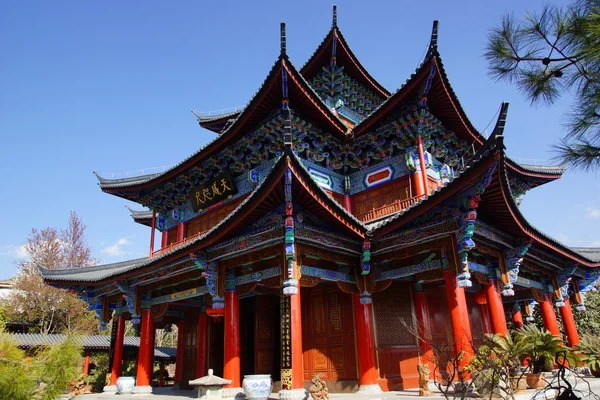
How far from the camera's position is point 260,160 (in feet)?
46.2

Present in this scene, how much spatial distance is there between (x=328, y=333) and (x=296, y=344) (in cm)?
272

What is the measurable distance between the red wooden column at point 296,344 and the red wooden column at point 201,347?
276 inches

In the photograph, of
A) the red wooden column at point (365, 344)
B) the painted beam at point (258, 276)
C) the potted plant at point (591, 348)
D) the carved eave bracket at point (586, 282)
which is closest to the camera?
the potted plant at point (591, 348)

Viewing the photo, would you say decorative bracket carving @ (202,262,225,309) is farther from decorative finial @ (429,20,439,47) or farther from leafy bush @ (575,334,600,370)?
leafy bush @ (575,334,600,370)

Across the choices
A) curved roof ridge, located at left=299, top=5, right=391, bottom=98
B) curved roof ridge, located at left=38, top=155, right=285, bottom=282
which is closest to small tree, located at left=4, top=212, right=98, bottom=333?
curved roof ridge, located at left=38, top=155, right=285, bottom=282

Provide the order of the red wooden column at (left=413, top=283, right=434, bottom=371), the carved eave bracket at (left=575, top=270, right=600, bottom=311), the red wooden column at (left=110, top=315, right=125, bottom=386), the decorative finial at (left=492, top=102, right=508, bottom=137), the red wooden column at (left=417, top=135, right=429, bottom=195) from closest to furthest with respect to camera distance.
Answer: the decorative finial at (left=492, top=102, right=508, bottom=137) < the red wooden column at (left=413, top=283, right=434, bottom=371) < the red wooden column at (left=417, top=135, right=429, bottom=195) < the carved eave bracket at (left=575, top=270, right=600, bottom=311) < the red wooden column at (left=110, top=315, right=125, bottom=386)

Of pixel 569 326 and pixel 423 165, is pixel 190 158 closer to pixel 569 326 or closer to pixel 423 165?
pixel 423 165

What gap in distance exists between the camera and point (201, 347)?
15500mm

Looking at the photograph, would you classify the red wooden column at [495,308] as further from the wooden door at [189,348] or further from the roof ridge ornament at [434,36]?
the wooden door at [189,348]

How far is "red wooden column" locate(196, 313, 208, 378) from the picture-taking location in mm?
15297

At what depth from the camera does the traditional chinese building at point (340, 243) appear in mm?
9781

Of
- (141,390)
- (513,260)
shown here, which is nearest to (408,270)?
(513,260)

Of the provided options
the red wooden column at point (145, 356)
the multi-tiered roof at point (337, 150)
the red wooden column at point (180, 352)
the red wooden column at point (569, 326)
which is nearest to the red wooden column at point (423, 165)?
the multi-tiered roof at point (337, 150)

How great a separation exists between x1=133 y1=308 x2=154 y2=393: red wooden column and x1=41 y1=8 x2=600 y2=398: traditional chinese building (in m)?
0.05
